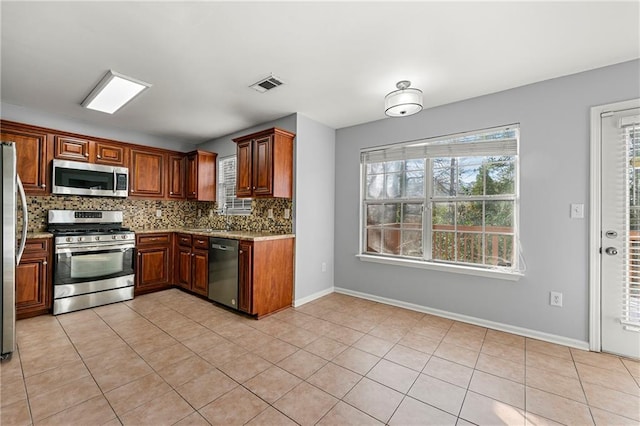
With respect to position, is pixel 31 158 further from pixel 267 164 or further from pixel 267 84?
pixel 267 84

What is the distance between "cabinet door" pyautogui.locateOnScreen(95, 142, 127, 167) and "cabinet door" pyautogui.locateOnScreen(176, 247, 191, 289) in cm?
159

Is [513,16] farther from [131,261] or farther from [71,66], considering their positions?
[131,261]

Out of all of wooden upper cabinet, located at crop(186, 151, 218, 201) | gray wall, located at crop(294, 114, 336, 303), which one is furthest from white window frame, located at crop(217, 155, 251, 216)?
gray wall, located at crop(294, 114, 336, 303)

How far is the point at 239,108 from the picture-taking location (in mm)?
3527

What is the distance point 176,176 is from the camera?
491 cm

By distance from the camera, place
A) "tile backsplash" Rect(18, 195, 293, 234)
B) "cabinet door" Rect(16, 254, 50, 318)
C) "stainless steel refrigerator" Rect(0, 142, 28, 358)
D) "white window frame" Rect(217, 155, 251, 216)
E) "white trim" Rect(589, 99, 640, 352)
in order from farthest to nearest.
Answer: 1. "white window frame" Rect(217, 155, 251, 216)
2. "tile backsplash" Rect(18, 195, 293, 234)
3. "cabinet door" Rect(16, 254, 50, 318)
4. "white trim" Rect(589, 99, 640, 352)
5. "stainless steel refrigerator" Rect(0, 142, 28, 358)

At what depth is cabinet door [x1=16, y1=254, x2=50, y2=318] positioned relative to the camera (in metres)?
3.14

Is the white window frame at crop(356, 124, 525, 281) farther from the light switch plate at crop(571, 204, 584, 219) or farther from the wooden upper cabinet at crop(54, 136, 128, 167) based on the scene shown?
the wooden upper cabinet at crop(54, 136, 128, 167)

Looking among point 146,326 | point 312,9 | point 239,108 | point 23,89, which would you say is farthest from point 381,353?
point 23,89

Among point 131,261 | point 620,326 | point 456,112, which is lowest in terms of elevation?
point 620,326

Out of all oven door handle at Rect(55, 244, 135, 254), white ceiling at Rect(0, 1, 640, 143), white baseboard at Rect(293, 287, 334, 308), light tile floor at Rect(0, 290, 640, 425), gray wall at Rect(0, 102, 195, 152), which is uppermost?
white ceiling at Rect(0, 1, 640, 143)

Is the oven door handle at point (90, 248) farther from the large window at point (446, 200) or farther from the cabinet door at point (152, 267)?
the large window at point (446, 200)

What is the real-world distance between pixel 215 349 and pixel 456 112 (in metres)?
3.58

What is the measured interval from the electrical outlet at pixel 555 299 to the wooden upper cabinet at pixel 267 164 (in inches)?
119
